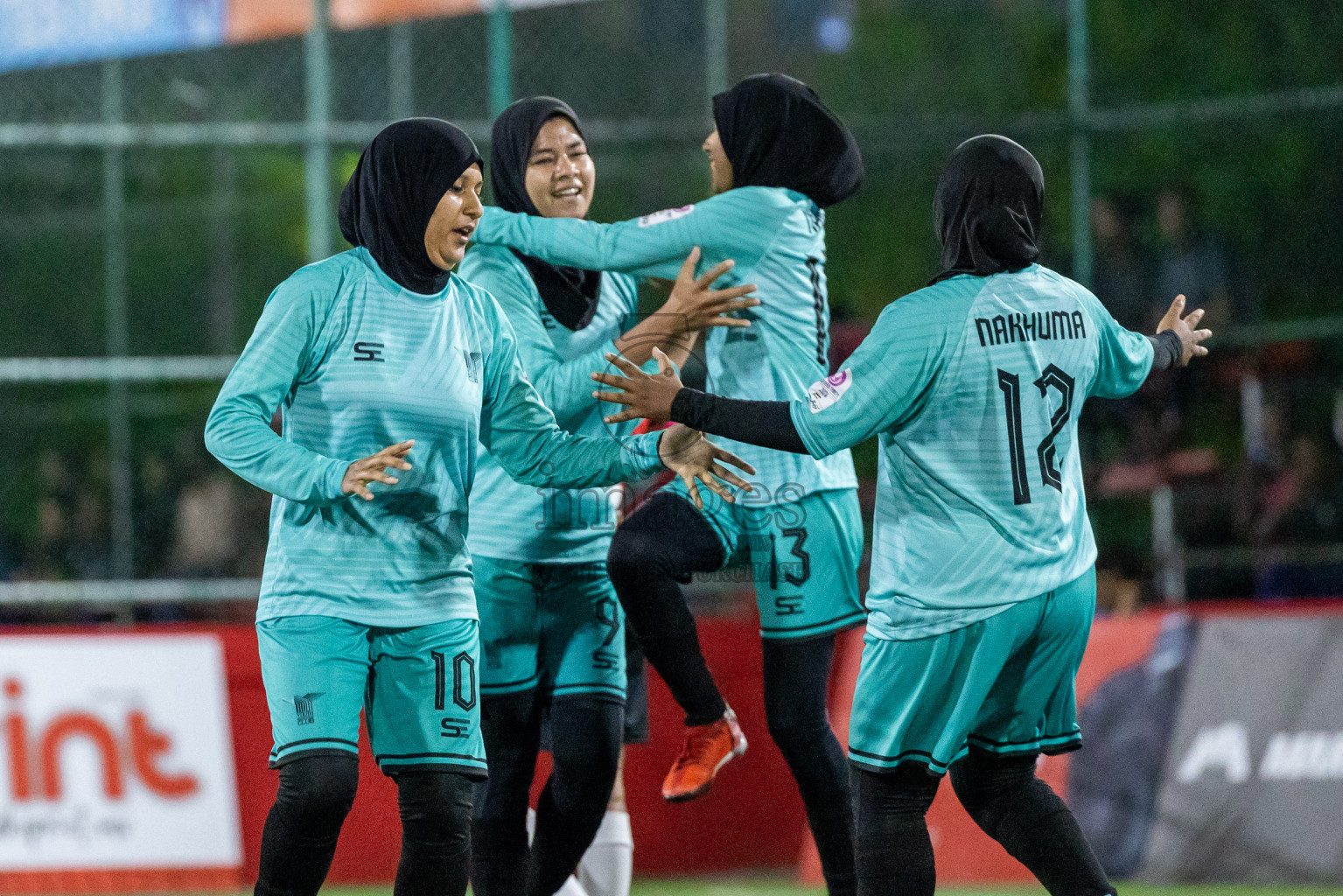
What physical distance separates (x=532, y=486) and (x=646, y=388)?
57 cm

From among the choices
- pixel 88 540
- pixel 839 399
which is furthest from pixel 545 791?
pixel 88 540

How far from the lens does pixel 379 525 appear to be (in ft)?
12.1

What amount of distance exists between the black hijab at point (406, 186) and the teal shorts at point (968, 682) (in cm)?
139

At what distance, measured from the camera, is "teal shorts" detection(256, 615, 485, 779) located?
3.58 m

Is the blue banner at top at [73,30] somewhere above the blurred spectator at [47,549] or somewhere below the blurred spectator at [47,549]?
above

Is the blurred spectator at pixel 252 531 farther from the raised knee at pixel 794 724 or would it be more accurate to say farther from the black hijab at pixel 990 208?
the black hijab at pixel 990 208

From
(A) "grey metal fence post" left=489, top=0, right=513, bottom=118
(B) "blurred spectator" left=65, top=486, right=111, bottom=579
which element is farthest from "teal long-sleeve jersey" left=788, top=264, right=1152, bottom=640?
(B) "blurred spectator" left=65, top=486, right=111, bottom=579

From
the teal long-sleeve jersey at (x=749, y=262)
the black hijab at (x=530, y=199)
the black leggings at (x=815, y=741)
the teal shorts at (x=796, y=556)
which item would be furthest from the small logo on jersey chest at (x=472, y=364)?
the black leggings at (x=815, y=741)

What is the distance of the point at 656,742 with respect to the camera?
23.3 ft

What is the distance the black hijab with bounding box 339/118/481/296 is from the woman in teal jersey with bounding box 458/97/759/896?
64 cm

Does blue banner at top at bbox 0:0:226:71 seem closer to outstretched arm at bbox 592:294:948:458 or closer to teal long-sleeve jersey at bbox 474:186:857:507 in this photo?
teal long-sleeve jersey at bbox 474:186:857:507

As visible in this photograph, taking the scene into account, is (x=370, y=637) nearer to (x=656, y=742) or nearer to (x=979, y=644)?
(x=979, y=644)

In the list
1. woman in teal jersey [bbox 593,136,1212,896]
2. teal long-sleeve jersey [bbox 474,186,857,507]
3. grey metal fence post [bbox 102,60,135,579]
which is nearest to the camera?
woman in teal jersey [bbox 593,136,1212,896]

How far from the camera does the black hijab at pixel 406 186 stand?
3.72m
